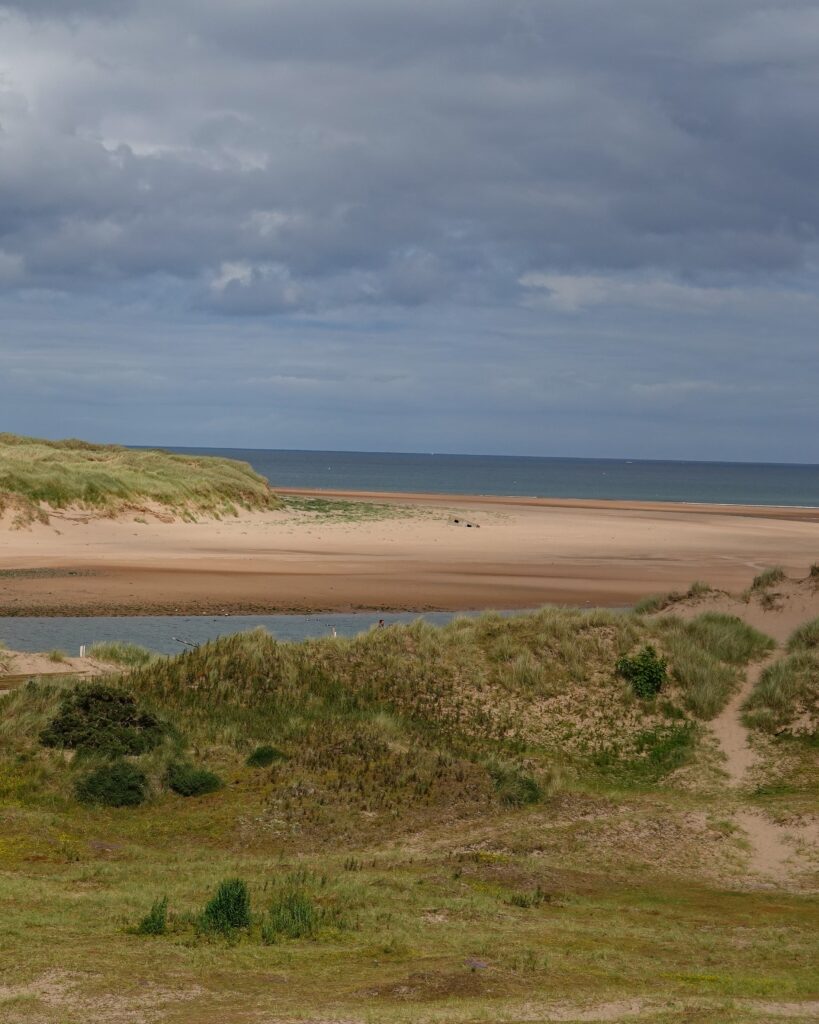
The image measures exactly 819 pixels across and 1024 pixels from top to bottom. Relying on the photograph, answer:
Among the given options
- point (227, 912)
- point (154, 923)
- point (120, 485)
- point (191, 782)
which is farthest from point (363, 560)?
point (154, 923)

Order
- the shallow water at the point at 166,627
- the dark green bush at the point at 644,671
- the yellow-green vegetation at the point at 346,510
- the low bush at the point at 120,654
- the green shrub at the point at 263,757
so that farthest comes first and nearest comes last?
the yellow-green vegetation at the point at 346,510 → the shallow water at the point at 166,627 → the low bush at the point at 120,654 → the dark green bush at the point at 644,671 → the green shrub at the point at 263,757

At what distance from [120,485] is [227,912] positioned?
186ft

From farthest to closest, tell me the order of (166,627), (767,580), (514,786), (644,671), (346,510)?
(346,510), (166,627), (767,580), (644,671), (514,786)

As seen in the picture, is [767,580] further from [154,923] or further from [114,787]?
[154,923]

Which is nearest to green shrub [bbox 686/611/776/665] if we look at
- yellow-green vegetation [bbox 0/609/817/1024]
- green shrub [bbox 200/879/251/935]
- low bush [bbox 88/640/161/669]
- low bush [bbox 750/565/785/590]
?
yellow-green vegetation [bbox 0/609/817/1024]

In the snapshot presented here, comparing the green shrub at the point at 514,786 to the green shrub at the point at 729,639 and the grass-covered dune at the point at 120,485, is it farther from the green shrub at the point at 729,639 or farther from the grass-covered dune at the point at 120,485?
the grass-covered dune at the point at 120,485

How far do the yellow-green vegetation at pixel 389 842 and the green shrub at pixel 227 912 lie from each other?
0.09 feet

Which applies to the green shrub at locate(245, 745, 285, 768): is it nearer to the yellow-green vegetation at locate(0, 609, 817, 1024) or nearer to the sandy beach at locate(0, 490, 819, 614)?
Result: the yellow-green vegetation at locate(0, 609, 817, 1024)

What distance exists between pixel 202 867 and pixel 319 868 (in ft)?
4.73

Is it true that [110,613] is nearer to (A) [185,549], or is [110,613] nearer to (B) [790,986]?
(A) [185,549]

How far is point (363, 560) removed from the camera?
5488cm

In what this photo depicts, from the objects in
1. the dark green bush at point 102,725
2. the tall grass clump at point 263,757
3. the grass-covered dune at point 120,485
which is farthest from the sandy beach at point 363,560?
the tall grass clump at point 263,757

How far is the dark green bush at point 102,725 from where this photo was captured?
18547 mm

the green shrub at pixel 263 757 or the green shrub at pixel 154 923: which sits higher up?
the green shrub at pixel 154 923
